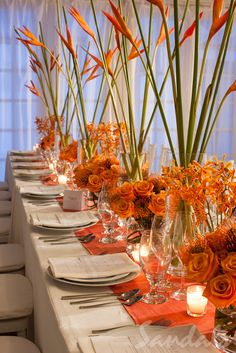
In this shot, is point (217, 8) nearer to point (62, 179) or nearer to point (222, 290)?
point (222, 290)

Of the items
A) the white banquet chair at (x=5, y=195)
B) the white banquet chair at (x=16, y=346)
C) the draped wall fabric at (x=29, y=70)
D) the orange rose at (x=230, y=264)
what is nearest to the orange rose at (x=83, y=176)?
the white banquet chair at (x=16, y=346)

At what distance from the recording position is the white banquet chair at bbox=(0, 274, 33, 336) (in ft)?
6.09

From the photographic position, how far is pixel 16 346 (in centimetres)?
161

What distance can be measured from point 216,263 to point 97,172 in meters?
1.21

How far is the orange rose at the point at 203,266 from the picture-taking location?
1.00 meters

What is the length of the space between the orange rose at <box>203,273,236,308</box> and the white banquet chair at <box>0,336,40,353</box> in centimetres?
81

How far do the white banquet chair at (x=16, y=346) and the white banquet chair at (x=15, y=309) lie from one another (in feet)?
0.65

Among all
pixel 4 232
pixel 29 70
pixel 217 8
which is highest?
pixel 29 70

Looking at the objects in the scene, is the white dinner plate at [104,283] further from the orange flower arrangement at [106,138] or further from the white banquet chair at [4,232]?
the white banquet chair at [4,232]

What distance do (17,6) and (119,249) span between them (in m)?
4.49

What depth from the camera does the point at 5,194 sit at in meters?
4.31

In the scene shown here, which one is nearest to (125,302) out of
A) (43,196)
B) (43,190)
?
(43,196)

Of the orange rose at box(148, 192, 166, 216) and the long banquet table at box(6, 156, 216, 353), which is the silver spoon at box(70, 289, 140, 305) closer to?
the long banquet table at box(6, 156, 216, 353)

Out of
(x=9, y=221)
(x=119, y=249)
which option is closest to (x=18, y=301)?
(x=119, y=249)
